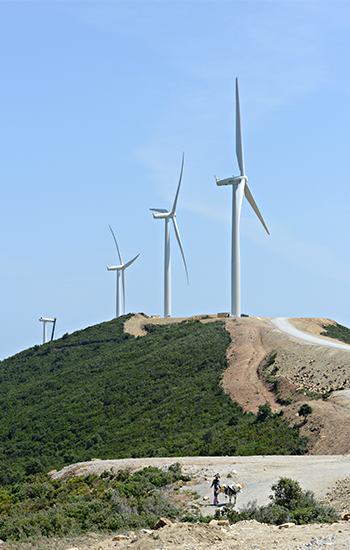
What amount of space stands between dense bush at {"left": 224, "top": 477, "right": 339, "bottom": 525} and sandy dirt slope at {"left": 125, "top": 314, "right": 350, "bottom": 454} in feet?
44.6

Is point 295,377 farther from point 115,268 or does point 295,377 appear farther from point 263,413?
point 115,268

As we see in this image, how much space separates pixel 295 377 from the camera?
57.9 m

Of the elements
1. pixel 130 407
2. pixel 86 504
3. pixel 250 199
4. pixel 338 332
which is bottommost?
pixel 86 504

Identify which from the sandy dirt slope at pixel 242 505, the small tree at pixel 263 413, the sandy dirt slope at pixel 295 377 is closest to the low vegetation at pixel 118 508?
the sandy dirt slope at pixel 242 505

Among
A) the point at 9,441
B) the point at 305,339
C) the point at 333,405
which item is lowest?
the point at 9,441

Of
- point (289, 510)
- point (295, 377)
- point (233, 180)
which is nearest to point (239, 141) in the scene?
point (233, 180)

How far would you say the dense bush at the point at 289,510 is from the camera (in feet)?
70.4

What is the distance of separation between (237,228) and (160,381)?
2393 cm

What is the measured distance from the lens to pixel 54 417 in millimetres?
70250

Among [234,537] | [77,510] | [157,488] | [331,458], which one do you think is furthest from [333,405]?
[234,537]

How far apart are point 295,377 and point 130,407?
63.6 feet

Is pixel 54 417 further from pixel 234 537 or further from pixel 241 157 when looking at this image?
pixel 234 537

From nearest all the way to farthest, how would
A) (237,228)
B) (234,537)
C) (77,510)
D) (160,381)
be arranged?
1. (234,537)
2. (77,510)
3. (160,381)
4. (237,228)

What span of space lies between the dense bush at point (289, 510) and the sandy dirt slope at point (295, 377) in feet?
44.6
